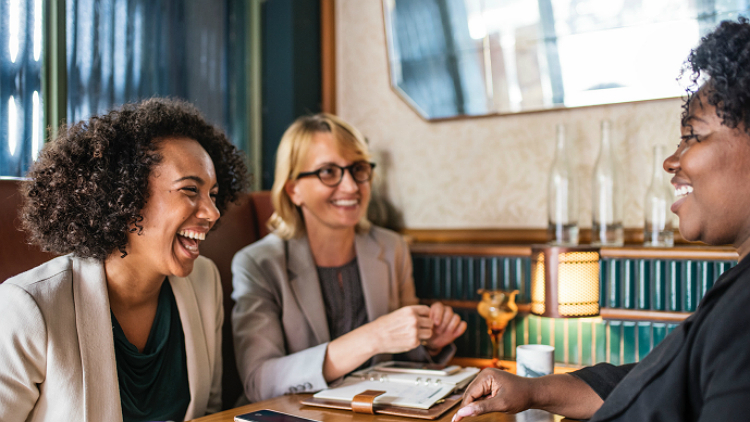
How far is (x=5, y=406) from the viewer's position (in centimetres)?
116

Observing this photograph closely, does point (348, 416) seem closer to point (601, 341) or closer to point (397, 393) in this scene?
point (397, 393)

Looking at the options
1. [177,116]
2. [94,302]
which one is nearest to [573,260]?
[177,116]

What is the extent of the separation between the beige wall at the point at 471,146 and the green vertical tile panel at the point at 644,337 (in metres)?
0.47

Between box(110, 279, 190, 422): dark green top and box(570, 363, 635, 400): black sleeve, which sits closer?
box(570, 363, 635, 400): black sleeve

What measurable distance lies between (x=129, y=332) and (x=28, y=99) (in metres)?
1.02

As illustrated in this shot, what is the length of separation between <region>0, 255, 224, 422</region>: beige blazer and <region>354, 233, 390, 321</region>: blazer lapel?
38.5 inches

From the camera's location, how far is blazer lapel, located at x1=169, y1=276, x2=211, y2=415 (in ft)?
5.13

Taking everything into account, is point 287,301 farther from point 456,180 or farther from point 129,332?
point 456,180

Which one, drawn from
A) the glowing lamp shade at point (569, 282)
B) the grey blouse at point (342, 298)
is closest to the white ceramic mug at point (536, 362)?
the glowing lamp shade at point (569, 282)

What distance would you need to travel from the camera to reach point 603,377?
49.9 inches

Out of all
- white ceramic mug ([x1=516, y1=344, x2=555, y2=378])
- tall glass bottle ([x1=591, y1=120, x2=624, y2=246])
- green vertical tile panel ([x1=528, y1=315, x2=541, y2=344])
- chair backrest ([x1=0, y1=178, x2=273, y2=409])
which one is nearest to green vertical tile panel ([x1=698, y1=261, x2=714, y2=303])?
tall glass bottle ([x1=591, y1=120, x2=624, y2=246])

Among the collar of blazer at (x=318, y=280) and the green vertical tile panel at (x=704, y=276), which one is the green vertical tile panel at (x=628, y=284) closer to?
the green vertical tile panel at (x=704, y=276)

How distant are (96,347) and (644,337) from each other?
183cm

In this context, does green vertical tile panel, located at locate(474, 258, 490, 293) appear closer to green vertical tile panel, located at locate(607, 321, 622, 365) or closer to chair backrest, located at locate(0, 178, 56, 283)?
green vertical tile panel, located at locate(607, 321, 622, 365)
